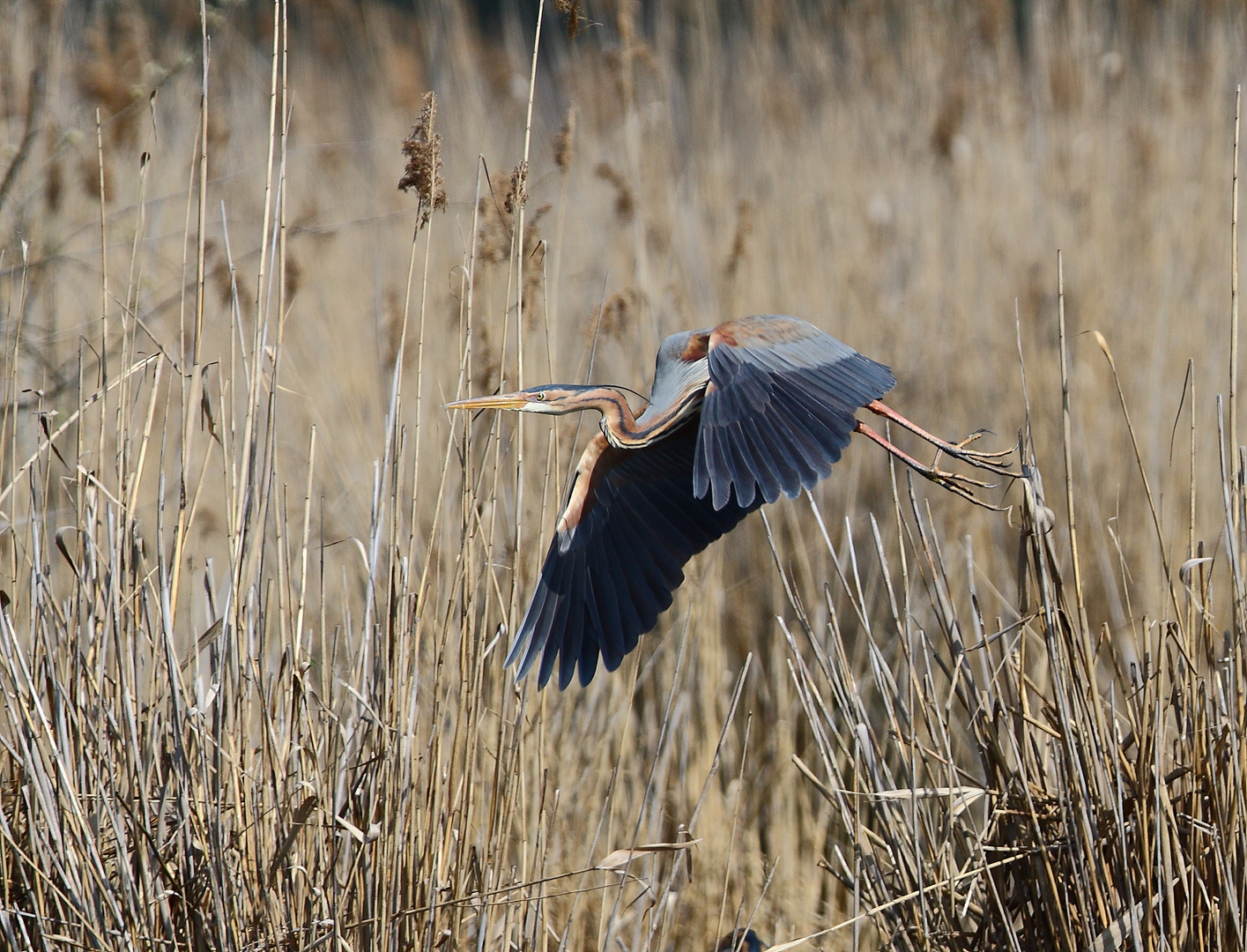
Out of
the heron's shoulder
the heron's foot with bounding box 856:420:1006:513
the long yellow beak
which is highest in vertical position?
the heron's shoulder

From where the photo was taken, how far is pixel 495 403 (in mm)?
1397

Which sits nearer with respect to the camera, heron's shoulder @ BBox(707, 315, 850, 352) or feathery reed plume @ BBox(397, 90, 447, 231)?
feathery reed plume @ BBox(397, 90, 447, 231)

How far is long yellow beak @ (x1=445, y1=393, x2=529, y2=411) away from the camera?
4.47 feet

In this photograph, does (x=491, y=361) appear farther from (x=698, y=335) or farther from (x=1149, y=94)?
(x=1149, y=94)

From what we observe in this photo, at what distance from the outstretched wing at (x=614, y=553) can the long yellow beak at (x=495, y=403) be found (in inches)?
4.1

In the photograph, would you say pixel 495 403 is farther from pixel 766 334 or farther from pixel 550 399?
pixel 766 334

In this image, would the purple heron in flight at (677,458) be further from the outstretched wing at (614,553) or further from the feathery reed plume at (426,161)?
the feathery reed plume at (426,161)

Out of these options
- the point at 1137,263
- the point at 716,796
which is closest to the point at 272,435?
the point at 716,796

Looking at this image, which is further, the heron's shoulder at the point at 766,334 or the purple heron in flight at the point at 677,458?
the heron's shoulder at the point at 766,334

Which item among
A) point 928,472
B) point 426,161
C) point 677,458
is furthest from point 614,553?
point 426,161

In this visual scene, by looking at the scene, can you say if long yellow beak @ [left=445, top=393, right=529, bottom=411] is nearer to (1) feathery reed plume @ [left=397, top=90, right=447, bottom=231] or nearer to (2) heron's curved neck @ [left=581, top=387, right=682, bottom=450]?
(2) heron's curved neck @ [left=581, top=387, right=682, bottom=450]

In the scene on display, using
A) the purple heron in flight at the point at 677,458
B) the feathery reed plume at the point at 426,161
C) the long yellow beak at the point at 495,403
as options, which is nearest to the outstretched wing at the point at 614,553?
the purple heron in flight at the point at 677,458

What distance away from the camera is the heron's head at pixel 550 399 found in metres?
1.40

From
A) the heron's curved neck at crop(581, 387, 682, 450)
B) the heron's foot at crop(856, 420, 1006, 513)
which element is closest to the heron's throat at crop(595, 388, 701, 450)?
the heron's curved neck at crop(581, 387, 682, 450)
